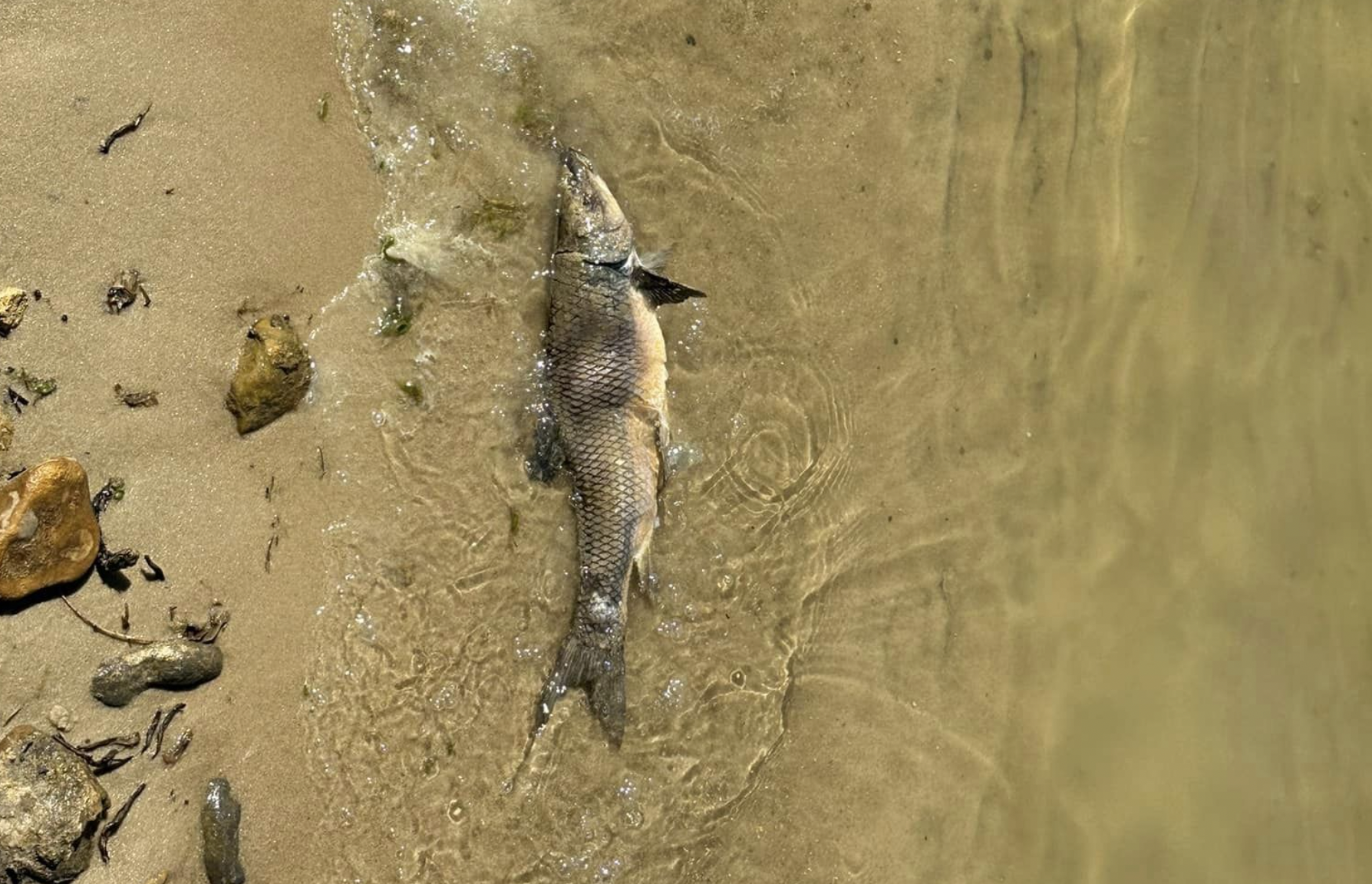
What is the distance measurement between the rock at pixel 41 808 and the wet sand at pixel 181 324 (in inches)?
4.6

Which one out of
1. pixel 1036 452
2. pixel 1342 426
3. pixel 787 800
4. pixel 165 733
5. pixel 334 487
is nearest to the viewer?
pixel 165 733

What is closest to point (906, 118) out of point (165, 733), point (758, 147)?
point (758, 147)

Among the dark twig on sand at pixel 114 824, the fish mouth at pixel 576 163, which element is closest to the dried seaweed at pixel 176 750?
the dark twig on sand at pixel 114 824

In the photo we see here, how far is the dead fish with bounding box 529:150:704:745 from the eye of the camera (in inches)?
163

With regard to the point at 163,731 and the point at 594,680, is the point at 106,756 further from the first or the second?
the point at 594,680

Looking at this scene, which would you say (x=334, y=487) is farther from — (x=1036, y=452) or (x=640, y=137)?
(x=1036, y=452)

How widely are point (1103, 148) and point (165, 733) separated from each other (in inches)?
209

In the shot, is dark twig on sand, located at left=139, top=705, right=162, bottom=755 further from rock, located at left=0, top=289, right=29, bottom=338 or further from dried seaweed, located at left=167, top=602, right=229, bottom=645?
rock, located at left=0, top=289, right=29, bottom=338

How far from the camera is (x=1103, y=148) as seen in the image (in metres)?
4.88

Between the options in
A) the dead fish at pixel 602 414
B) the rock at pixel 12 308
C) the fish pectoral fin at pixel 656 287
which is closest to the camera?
the rock at pixel 12 308

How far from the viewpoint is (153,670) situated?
150 inches

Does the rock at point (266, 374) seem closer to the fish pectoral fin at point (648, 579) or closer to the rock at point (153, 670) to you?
the rock at point (153, 670)

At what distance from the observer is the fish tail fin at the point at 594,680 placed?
426 cm

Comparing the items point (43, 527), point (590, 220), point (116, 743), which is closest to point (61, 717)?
point (116, 743)
